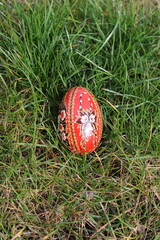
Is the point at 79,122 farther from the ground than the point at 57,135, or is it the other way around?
the point at 79,122

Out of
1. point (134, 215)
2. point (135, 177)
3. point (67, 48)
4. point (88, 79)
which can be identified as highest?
point (67, 48)

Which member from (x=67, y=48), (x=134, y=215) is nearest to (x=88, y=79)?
(x=67, y=48)

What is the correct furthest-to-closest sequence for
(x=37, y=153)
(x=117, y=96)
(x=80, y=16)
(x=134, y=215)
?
(x=80, y=16), (x=117, y=96), (x=37, y=153), (x=134, y=215)

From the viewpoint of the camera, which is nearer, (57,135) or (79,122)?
(79,122)

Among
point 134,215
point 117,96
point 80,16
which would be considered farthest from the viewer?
point 80,16

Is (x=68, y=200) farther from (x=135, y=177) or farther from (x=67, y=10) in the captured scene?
(x=67, y=10)
